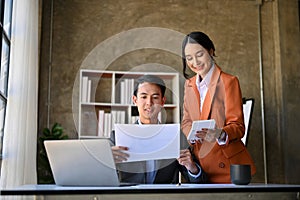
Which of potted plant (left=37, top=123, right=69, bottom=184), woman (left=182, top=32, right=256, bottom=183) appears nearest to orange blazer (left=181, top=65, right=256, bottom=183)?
woman (left=182, top=32, right=256, bottom=183)

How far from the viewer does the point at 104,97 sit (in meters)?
5.38

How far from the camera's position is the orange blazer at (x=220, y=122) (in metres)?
3.61

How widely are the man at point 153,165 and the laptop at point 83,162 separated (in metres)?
0.70

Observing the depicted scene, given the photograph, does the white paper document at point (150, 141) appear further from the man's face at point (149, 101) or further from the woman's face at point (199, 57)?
the woman's face at point (199, 57)

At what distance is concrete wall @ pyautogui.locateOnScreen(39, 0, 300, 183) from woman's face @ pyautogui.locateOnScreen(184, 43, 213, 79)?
149cm

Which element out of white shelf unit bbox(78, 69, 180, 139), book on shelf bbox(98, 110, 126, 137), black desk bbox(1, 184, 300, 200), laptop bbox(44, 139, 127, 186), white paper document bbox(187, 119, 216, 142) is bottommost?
black desk bbox(1, 184, 300, 200)

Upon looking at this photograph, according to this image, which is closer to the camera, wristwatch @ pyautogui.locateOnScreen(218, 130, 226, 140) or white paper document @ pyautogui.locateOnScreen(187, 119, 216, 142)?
white paper document @ pyautogui.locateOnScreen(187, 119, 216, 142)

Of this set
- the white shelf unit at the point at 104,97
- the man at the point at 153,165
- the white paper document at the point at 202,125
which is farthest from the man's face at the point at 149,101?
the white shelf unit at the point at 104,97

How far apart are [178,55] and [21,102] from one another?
86.9 inches

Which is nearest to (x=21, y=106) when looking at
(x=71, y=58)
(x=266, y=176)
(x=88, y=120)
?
(x=88, y=120)

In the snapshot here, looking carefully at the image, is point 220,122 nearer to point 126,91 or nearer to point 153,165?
point 153,165

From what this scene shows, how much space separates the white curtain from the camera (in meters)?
3.56

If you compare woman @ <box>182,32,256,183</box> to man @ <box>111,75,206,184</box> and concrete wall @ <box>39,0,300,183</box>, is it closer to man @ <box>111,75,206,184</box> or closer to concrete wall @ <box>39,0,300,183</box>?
man @ <box>111,75,206,184</box>

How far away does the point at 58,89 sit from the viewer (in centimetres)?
537
